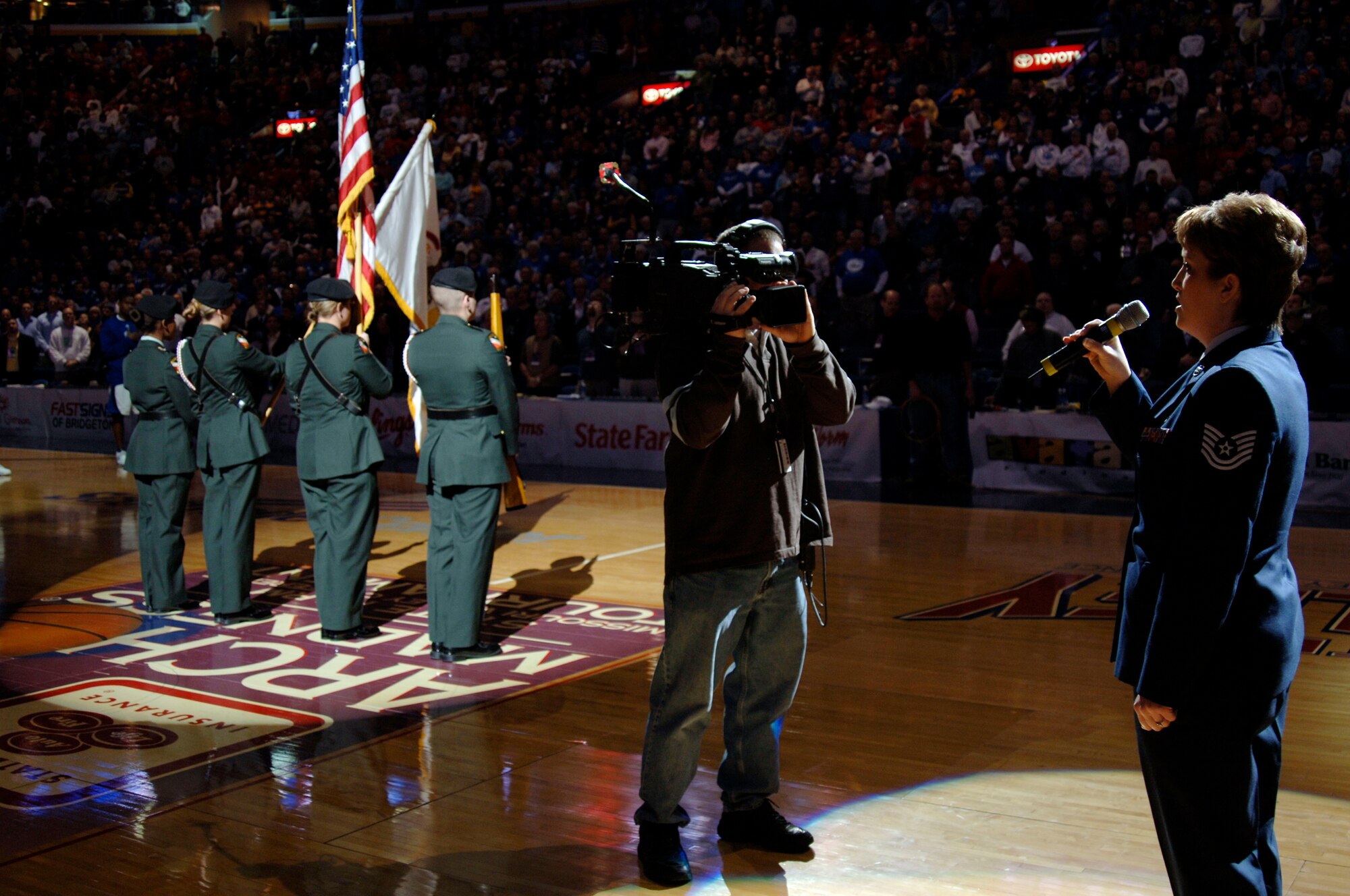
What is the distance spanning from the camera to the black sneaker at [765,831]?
3516mm

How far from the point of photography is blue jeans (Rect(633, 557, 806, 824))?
333 centimetres

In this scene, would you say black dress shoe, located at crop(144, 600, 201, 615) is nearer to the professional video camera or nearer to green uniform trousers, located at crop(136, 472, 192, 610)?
green uniform trousers, located at crop(136, 472, 192, 610)

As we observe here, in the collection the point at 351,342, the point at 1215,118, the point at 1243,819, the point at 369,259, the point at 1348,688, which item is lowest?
the point at 1348,688

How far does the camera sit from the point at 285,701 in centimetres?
514

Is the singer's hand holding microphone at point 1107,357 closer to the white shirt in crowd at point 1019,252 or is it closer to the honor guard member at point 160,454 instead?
the honor guard member at point 160,454

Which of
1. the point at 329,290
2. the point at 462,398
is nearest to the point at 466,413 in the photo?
the point at 462,398

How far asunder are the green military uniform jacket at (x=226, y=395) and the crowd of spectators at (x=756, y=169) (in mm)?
2460

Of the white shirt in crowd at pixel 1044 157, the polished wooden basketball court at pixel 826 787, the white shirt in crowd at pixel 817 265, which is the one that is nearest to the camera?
the polished wooden basketball court at pixel 826 787

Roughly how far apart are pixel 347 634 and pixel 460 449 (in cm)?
127

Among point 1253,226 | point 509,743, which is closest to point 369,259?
point 509,743

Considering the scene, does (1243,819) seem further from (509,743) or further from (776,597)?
(509,743)

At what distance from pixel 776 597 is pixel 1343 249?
10.3 m

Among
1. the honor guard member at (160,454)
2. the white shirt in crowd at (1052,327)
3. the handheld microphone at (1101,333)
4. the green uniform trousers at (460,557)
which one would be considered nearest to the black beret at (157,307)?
the honor guard member at (160,454)

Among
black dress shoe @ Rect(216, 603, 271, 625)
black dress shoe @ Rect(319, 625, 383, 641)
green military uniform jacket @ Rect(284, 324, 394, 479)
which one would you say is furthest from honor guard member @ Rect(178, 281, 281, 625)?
black dress shoe @ Rect(319, 625, 383, 641)
